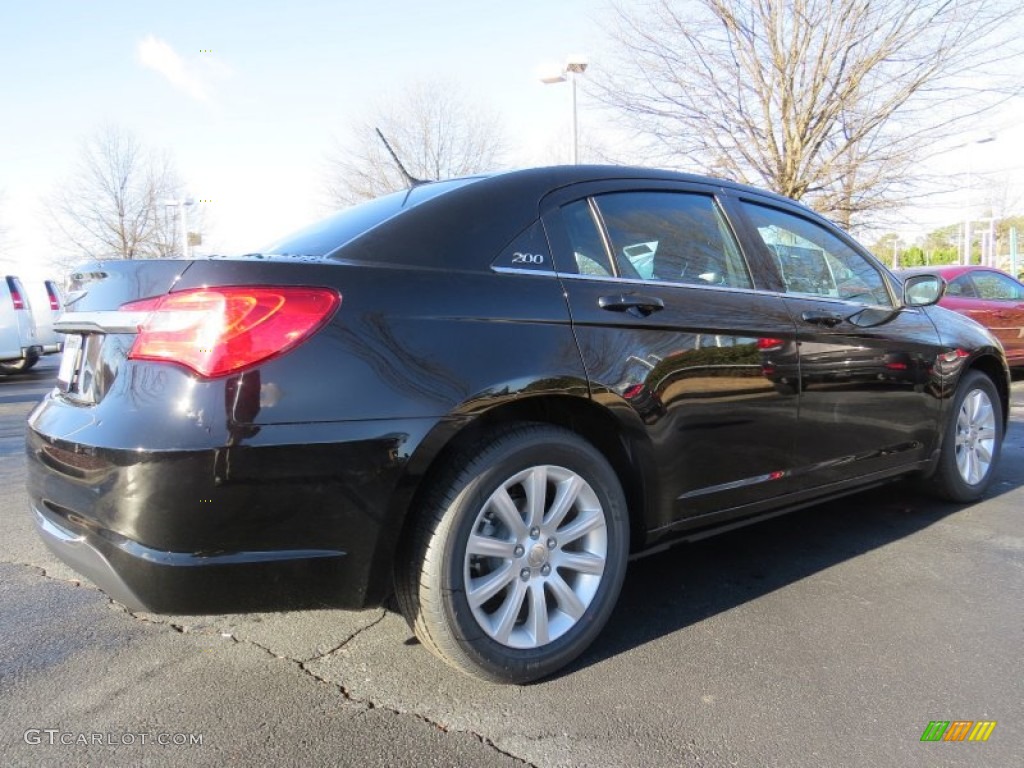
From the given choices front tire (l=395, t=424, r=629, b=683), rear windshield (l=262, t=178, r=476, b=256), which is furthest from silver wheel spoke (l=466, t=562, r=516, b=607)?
rear windshield (l=262, t=178, r=476, b=256)

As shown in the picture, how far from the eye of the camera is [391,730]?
2125mm

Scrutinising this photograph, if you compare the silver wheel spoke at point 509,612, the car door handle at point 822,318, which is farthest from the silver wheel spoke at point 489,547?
the car door handle at point 822,318

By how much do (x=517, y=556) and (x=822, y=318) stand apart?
1.84 m

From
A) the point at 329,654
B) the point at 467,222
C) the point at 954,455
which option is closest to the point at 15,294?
the point at 329,654

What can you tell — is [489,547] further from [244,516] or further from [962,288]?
[962,288]

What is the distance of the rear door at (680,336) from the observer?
2.54m

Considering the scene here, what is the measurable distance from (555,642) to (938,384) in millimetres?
2697

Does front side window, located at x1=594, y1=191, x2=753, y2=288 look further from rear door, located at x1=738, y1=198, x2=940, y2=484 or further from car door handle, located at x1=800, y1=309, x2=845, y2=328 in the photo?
car door handle, located at x1=800, y1=309, x2=845, y2=328

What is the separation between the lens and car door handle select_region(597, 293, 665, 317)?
2.54 metres

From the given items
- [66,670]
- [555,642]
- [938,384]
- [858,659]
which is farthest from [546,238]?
[938,384]

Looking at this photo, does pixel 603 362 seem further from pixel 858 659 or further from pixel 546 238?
pixel 858 659

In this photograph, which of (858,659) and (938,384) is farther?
(938,384)

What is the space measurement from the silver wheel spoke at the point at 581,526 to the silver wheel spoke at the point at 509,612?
0.66 feet

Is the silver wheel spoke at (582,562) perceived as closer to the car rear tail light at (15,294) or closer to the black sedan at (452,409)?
the black sedan at (452,409)
